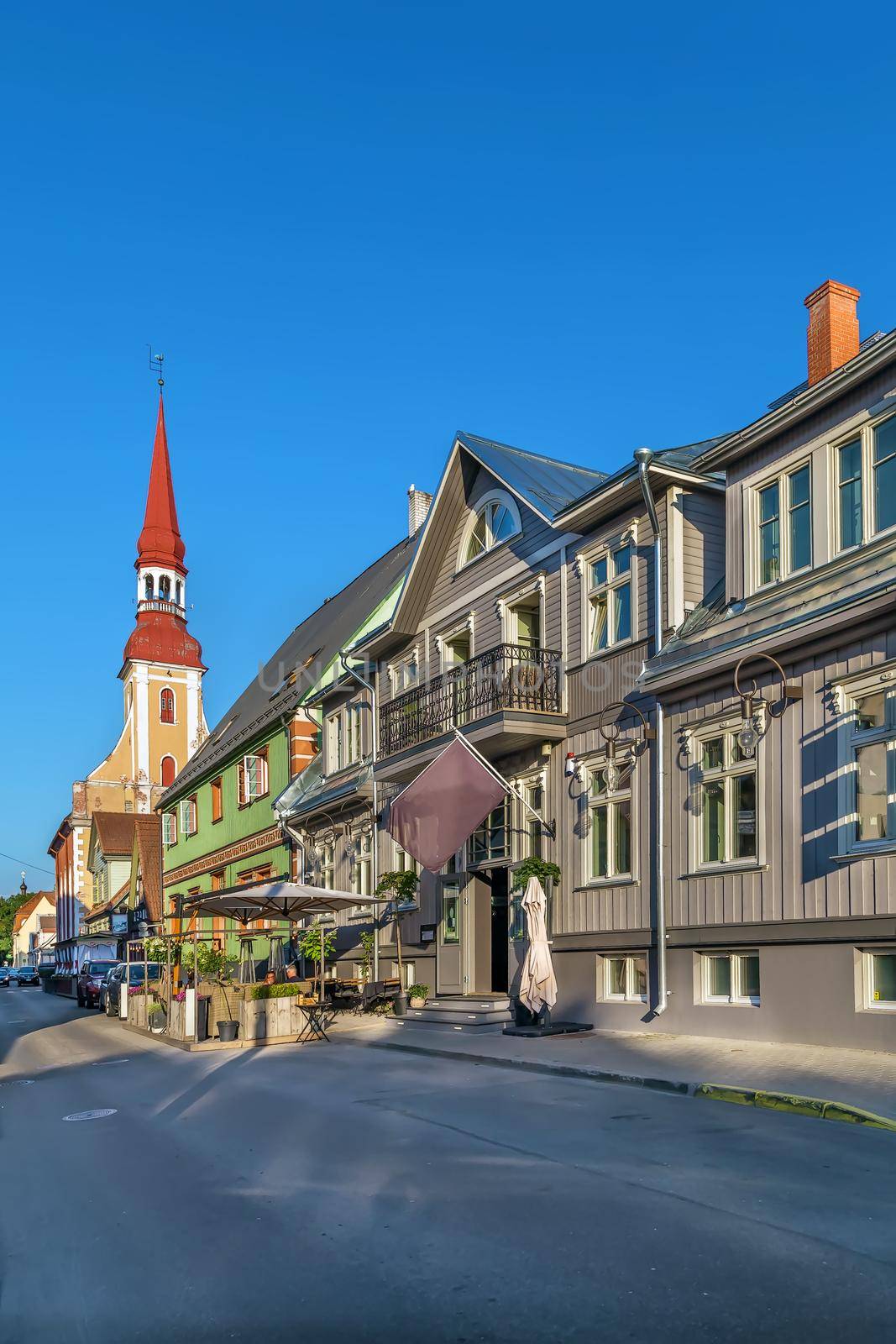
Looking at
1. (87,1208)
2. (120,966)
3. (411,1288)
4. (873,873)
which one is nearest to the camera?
(411,1288)

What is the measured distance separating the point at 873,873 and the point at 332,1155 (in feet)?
23.1

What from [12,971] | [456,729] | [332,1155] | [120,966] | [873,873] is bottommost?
[12,971]

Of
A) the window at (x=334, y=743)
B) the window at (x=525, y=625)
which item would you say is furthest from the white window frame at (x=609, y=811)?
the window at (x=334, y=743)

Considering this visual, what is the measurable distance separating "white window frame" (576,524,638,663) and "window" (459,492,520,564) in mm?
2598

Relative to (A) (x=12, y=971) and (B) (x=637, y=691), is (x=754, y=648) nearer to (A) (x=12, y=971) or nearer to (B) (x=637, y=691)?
(B) (x=637, y=691)

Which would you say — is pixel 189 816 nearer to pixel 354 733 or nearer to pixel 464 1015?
pixel 354 733

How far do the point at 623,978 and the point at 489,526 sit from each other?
29.4 feet

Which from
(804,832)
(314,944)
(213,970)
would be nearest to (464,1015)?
(314,944)

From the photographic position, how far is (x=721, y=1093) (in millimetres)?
11180

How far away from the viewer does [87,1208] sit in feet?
24.7

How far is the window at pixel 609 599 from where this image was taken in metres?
18.2

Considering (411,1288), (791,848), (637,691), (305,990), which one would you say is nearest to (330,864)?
(305,990)

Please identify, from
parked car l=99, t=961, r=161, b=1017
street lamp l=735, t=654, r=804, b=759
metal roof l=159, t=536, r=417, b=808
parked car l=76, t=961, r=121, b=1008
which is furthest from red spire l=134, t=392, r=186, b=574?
street lamp l=735, t=654, r=804, b=759

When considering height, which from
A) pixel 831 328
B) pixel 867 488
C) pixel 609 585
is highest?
pixel 831 328
